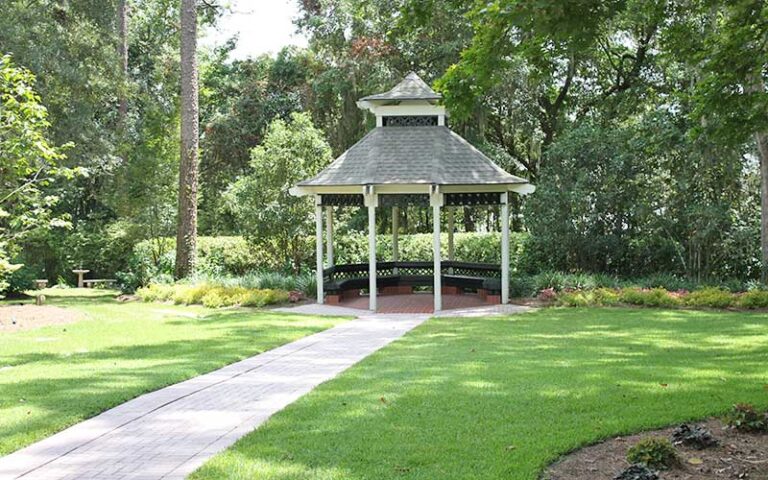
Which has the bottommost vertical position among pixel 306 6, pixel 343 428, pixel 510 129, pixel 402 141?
pixel 343 428

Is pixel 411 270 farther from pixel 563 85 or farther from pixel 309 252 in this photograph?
pixel 563 85

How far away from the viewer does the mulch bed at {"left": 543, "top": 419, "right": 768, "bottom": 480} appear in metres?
4.87

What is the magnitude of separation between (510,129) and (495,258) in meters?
7.45

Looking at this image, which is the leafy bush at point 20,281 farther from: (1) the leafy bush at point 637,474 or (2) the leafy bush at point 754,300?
(1) the leafy bush at point 637,474

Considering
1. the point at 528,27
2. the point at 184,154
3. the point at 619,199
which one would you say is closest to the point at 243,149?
the point at 184,154

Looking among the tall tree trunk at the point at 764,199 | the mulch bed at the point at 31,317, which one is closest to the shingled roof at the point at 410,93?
the tall tree trunk at the point at 764,199

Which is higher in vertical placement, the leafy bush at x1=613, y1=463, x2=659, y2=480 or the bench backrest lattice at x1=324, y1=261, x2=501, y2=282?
the bench backrest lattice at x1=324, y1=261, x2=501, y2=282

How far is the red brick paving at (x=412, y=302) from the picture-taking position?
1659cm

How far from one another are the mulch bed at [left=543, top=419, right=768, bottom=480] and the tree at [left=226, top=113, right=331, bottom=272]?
50.7 feet

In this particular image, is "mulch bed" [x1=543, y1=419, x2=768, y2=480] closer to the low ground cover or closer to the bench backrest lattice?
the low ground cover

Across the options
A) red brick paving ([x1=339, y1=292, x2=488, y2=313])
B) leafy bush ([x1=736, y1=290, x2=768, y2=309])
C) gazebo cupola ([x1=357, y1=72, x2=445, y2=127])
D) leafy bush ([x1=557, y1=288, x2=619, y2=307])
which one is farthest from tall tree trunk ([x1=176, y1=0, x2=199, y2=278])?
leafy bush ([x1=736, y1=290, x2=768, y2=309])

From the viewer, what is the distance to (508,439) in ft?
A: 18.3

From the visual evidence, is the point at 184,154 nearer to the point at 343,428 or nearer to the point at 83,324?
the point at 83,324

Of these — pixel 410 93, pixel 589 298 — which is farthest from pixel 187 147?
pixel 589 298
